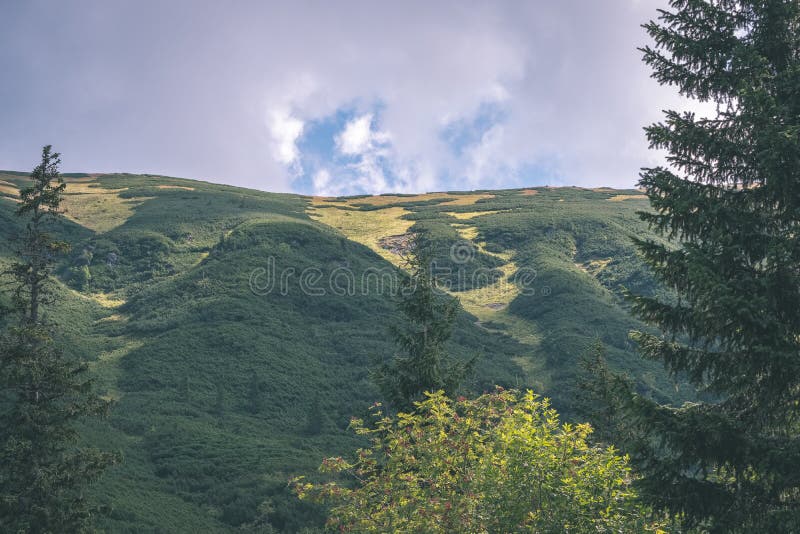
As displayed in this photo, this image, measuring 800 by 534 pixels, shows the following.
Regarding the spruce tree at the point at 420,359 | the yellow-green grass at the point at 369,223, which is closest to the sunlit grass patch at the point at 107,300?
the yellow-green grass at the point at 369,223

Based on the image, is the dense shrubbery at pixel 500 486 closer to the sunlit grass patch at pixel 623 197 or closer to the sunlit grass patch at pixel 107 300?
the sunlit grass patch at pixel 107 300

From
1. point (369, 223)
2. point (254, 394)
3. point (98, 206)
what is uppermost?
point (98, 206)

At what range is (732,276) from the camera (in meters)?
9.61

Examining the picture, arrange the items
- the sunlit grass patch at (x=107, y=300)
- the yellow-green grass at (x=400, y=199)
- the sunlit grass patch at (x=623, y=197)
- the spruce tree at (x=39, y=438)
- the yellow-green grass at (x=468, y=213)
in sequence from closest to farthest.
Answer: the spruce tree at (x=39, y=438) < the sunlit grass patch at (x=107, y=300) < the yellow-green grass at (x=468, y=213) < the sunlit grass patch at (x=623, y=197) < the yellow-green grass at (x=400, y=199)

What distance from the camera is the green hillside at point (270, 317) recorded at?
43.9 meters

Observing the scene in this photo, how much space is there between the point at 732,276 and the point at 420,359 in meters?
14.1

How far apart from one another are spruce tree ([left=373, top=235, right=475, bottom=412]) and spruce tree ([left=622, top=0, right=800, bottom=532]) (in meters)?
12.0

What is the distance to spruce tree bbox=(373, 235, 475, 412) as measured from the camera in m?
22.5

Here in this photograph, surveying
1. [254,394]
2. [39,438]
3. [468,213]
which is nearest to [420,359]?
[39,438]

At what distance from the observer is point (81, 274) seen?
93.9 m

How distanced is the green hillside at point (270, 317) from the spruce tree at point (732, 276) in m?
5.97

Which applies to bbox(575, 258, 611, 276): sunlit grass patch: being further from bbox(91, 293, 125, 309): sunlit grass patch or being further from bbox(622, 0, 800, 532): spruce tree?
bbox(622, 0, 800, 532): spruce tree

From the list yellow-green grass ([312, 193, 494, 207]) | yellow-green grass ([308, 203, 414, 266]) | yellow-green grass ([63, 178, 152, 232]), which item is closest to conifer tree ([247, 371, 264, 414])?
yellow-green grass ([308, 203, 414, 266])

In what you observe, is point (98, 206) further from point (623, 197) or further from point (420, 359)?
point (623, 197)
